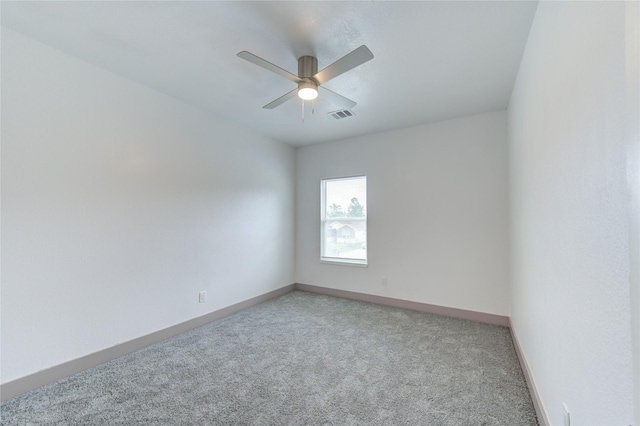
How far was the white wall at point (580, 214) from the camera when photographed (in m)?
0.77

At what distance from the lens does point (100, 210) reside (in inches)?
92.6

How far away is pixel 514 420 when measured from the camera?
1.67m

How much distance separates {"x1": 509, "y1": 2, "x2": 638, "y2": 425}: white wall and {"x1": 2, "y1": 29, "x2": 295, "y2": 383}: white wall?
10.5 ft

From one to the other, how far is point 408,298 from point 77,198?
12.7 feet

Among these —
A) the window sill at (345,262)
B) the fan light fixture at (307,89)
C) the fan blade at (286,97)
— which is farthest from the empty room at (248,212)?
the window sill at (345,262)

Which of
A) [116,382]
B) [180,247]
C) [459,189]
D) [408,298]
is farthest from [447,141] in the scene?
[116,382]

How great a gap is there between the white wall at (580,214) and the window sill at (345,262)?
2.40 meters

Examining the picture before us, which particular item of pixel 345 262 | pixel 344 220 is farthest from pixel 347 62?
pixel 345 262

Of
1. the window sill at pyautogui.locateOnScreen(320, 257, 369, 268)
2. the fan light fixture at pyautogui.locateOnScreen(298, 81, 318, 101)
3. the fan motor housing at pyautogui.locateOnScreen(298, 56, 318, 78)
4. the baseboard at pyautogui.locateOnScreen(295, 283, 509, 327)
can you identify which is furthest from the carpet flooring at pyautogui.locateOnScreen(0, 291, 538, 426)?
the fan motor housing at pyautogui.locateOnScreen(298, 56, 318, 78)

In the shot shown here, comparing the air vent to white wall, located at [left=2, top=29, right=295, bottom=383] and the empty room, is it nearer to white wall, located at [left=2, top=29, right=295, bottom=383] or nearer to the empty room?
the empty room

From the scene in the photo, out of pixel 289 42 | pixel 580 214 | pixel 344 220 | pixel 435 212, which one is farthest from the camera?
pixel 344 220

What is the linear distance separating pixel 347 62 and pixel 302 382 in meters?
2.38

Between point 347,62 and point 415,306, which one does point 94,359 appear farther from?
point 415,306

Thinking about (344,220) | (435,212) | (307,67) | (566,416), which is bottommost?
(566,416)
